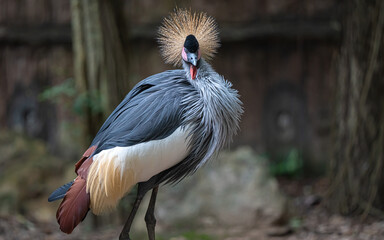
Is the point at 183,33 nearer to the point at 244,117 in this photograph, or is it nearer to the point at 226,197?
the point at 226,197

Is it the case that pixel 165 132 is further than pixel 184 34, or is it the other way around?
pixel 184 34

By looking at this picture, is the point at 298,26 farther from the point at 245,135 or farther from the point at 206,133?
the point at 206,133

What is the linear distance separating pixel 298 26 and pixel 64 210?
141 inches

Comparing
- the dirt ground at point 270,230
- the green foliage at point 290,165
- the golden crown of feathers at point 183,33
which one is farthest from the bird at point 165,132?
the green foliage at point 290,165

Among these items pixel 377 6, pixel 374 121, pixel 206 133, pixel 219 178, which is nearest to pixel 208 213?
pixel 219 178

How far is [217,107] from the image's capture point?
2.41 m

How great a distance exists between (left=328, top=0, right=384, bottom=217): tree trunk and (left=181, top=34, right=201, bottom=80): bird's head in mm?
2088

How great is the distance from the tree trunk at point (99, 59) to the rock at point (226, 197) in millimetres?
875

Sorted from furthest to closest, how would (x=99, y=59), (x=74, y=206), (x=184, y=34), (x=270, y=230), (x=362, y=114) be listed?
1. (x=99, y=59)
2. (x=362, y=114)
3. (x=270, y=230)
4. (x=184, y=34)
5. (x=74, y=206)

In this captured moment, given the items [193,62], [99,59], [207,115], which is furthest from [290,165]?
[193,62]

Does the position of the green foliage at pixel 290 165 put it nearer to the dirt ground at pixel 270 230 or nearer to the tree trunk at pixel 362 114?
the dirt ground at pixel 270 230

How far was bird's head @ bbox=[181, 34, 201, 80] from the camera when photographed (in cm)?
239

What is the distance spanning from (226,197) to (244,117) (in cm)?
150

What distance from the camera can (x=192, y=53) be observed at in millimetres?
2410
